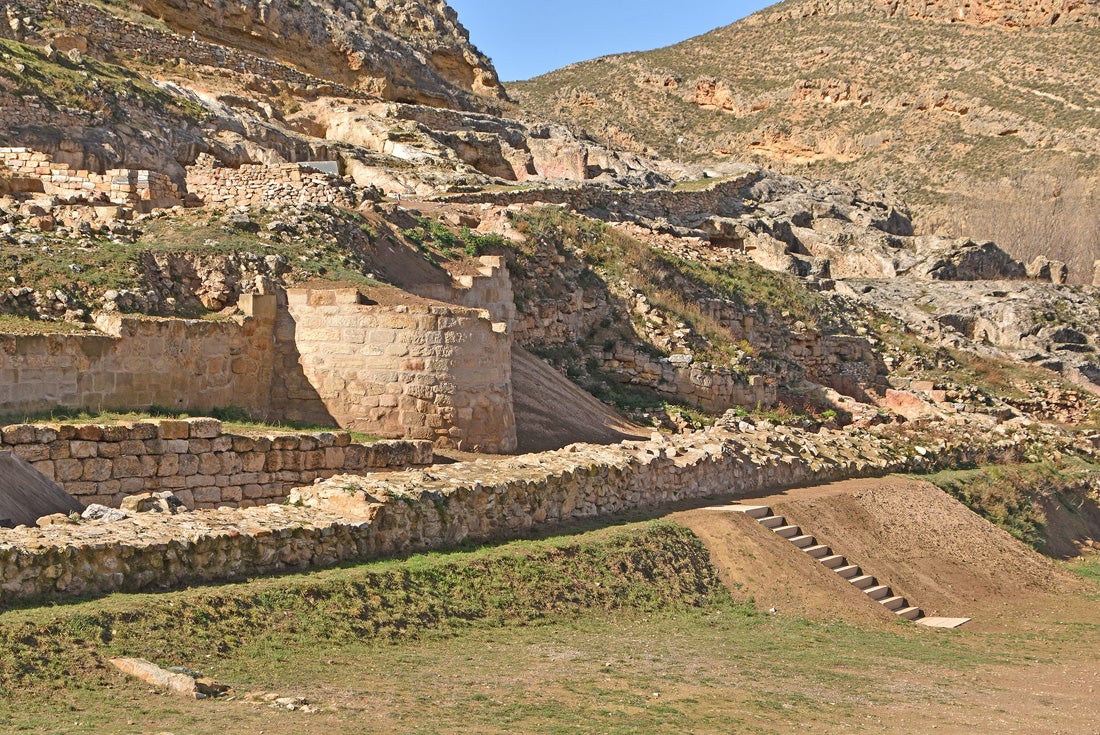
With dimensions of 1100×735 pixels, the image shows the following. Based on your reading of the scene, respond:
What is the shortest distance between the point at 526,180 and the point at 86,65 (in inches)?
513

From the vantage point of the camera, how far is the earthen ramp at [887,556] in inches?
639

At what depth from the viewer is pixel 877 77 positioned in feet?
269

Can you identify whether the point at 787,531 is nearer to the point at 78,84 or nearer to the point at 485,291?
the point at 485,291

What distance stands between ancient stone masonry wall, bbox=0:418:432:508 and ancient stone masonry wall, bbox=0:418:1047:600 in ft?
4.47

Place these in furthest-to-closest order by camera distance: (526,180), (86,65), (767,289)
Result: 1. (526,180)
2. (767,289)
3. (86,65)

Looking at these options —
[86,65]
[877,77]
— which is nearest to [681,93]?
[877,77]

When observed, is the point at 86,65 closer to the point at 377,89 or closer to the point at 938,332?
the point at 377,89

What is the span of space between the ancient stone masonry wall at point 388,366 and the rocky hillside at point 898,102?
42.6 metres

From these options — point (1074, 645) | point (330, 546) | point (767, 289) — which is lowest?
point (1074, 645)

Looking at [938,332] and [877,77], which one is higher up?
[877,77]

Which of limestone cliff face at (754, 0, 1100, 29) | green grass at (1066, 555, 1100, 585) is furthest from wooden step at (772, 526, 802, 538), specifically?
limestone cliff face at (754, 0, 1100, 29)

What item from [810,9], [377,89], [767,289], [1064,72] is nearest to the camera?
[767,289]

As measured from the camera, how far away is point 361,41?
45.7 metres

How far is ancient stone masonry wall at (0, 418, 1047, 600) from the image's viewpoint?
10.8 meters
